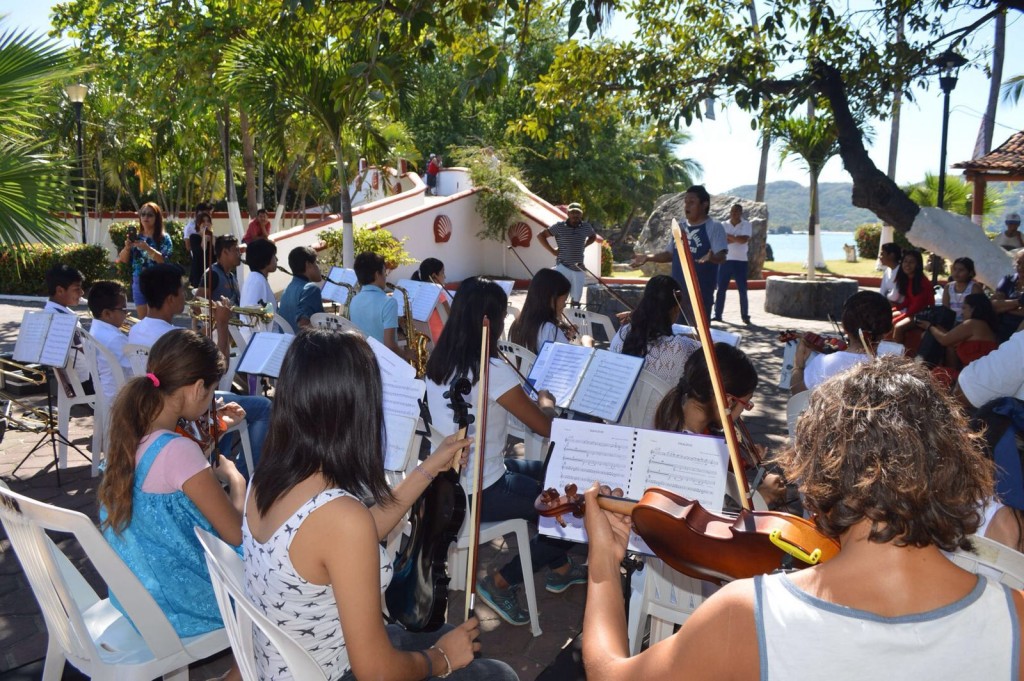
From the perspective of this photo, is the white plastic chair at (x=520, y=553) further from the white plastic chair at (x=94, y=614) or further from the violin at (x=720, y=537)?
the violin at (x=720, y=537)

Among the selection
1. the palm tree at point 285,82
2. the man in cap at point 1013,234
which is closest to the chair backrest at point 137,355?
the palm tree at point 285,82

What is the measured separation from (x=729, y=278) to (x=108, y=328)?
747 centimetres

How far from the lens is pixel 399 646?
2.18 m

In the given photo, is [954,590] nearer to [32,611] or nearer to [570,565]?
[570,565]

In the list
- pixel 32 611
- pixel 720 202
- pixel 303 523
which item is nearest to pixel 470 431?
pixel 303 523

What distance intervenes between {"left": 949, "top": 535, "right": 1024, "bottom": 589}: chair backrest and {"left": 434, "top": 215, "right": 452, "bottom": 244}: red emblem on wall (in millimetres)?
14543

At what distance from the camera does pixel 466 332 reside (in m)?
3.32

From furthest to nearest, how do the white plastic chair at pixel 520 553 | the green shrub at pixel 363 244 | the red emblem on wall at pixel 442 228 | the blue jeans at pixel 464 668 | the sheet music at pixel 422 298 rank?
the red emblem on wall at pixel 442 228
the green shrub at pixel 363 244
the sheet music at pixel 422 298
the white plastic chair at pixel 520 553
the blue jeans at pixel 464 668

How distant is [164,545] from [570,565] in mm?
1898

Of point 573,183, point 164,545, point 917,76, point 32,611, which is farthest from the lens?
point 573,183

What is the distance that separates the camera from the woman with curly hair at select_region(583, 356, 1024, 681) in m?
1.19

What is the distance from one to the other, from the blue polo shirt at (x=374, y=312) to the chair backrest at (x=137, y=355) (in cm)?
136

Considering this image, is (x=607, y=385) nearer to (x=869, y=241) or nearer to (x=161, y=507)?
(x=161, y=507)

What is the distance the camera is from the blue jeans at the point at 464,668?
2.04 meters
